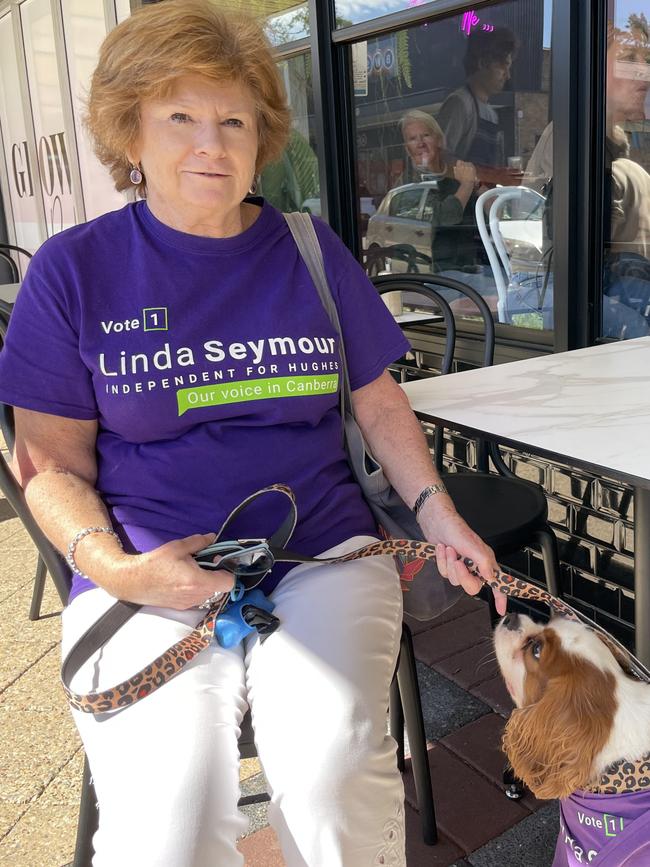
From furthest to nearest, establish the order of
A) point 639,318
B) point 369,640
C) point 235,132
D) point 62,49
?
point 62,49 < point 639,318 < point 235,132 < point 369,640

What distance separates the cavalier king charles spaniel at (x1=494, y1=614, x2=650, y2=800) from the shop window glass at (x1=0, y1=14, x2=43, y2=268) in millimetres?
8284

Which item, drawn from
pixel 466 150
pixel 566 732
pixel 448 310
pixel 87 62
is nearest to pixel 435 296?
pixel 448 310

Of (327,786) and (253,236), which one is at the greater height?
(253,236)

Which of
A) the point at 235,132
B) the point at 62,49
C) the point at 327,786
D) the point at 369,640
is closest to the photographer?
the point at 327,786

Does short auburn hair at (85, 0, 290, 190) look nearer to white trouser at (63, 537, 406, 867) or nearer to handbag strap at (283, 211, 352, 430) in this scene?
handbag strap at (283, 211, 352, 430)

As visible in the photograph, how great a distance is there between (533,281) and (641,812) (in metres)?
2.12

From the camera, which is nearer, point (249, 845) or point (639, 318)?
point (249, 845)

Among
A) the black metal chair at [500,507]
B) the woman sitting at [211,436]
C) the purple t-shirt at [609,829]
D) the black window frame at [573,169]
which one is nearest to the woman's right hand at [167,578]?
the woman sitting at [211,436]

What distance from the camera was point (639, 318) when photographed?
2754mm

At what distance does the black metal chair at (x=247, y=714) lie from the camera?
4.97 feet

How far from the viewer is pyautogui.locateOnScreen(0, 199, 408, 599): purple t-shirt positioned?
5.00 ft

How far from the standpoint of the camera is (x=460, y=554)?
5.05ft

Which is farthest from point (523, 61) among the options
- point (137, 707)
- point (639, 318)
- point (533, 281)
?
point (137, 707)

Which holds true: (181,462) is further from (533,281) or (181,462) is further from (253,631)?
(533,281)
